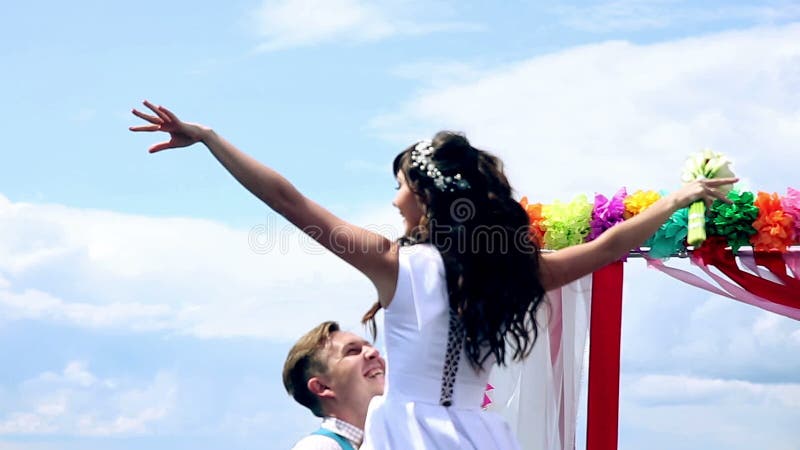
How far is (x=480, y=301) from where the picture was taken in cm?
259

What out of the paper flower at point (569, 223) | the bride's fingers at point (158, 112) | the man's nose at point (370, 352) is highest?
the paper flower at point (569, 223)

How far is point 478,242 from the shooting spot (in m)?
2.61

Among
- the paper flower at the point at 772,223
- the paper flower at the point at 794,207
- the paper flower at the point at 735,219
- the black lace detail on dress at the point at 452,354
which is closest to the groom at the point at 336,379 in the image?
the black lace detail on dress at the point at 452,354

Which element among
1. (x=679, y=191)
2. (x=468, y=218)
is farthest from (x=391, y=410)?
(x=679, y=191)

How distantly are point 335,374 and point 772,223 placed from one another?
10.2ft

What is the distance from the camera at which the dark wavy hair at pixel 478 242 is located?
2.59 meters

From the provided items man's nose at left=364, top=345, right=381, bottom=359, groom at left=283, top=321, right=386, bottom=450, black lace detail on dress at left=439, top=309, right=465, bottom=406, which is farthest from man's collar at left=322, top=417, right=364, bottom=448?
black lace detail on dress at left=439, top=309, right=465, bottom=406

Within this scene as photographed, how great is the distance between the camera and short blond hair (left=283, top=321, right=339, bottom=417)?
12.1 feet

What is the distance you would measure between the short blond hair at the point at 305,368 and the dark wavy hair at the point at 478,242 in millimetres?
1180

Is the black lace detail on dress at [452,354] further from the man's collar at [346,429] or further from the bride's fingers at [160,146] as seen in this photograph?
the man's collar at [346,429]

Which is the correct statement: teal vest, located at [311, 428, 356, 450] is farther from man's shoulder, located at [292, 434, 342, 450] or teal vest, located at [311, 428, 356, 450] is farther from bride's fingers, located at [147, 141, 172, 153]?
bride's fingers, located at [147, 141, 172, 153]

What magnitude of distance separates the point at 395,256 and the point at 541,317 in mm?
3979

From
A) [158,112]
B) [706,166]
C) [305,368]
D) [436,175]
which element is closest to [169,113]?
[158,112]

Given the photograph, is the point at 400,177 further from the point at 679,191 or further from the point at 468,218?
the point at 679,191
